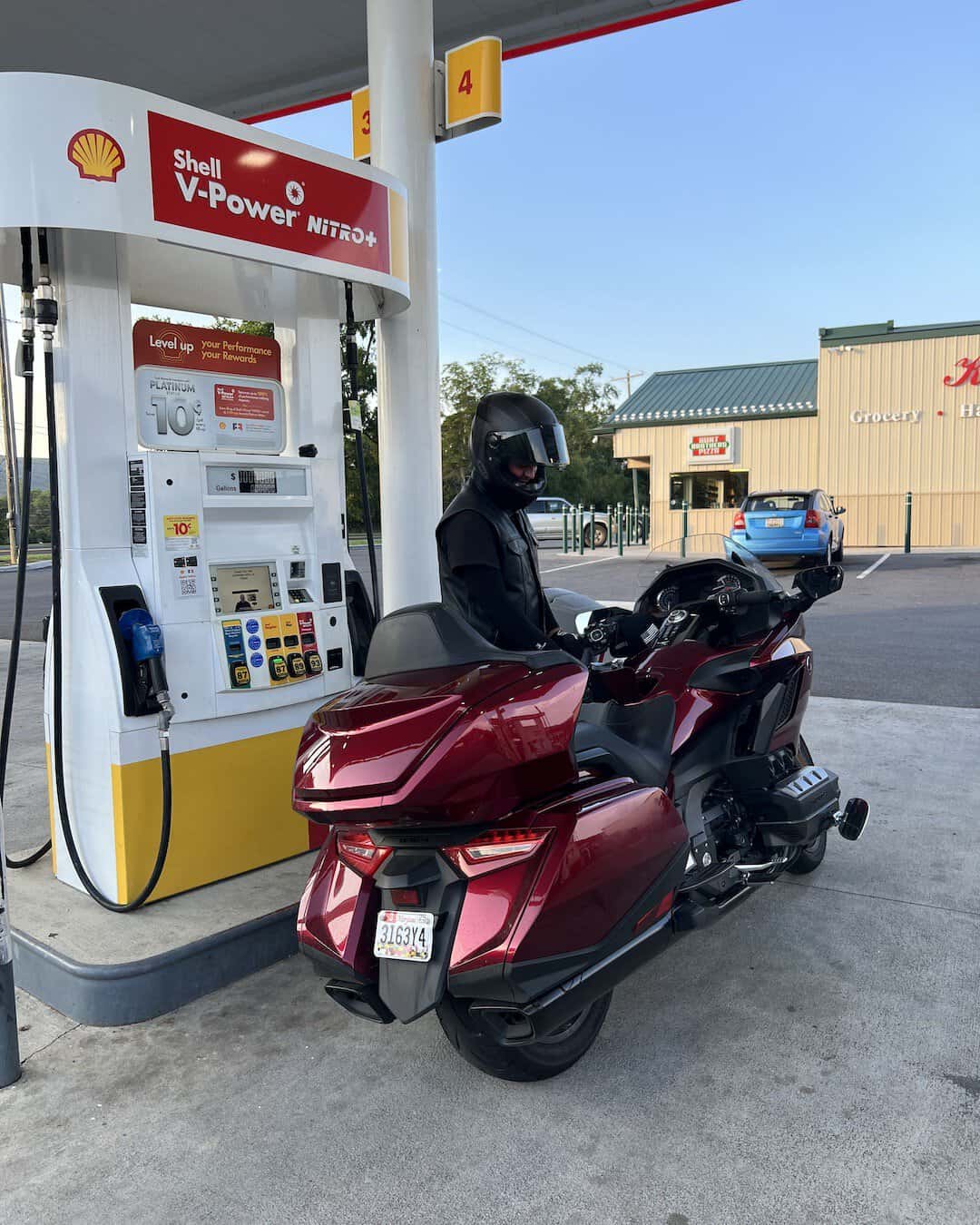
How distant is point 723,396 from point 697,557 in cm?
2356

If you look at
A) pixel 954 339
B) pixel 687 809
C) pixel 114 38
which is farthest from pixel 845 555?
pixel 687 809

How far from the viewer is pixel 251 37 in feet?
20.8

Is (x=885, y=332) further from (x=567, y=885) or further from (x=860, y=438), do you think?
(x=567, y=885)

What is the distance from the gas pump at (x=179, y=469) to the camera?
3117 mm

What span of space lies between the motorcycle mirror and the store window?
22.3m

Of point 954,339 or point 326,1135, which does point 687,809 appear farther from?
point 954,339

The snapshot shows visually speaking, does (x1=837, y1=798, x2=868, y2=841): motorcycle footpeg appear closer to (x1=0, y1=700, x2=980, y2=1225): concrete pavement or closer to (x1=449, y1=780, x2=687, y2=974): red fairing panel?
(x1=0, y1=700, x2=980, y2=1225): concrete pavement

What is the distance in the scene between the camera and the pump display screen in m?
3.75

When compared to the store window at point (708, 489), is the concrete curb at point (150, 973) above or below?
below

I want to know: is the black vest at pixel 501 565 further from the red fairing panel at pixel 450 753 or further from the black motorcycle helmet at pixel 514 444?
the red fairing panel at pixel 450 753

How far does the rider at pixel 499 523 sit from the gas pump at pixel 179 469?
103 cm

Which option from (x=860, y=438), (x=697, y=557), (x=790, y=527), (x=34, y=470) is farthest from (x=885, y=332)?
(x=697, y=557)

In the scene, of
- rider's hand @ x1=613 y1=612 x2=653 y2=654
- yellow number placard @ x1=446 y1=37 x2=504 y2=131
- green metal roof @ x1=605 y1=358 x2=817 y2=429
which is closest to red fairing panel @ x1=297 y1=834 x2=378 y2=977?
rider's hand @ x1=613 y1=612 x2=653 y2=654

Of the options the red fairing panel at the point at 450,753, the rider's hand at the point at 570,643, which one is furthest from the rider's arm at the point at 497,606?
the red fairing panel at the point at 450,753
